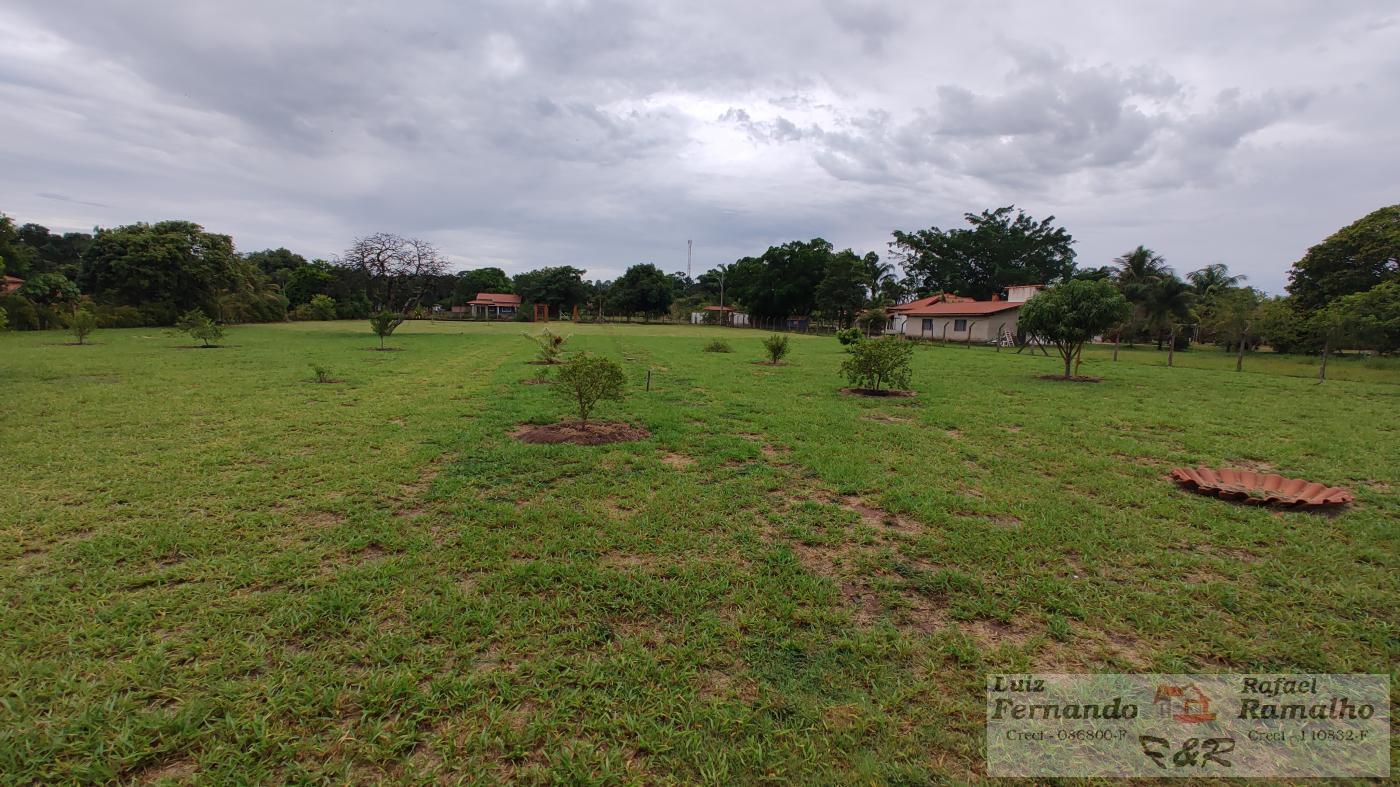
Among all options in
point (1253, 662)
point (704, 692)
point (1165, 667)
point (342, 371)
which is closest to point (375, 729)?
point (704, 692)

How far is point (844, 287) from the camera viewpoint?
47656mm

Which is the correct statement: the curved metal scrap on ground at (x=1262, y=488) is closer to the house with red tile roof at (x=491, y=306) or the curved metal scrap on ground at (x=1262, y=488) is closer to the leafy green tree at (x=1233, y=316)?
the leafy green tree at (x=1233, y=316)

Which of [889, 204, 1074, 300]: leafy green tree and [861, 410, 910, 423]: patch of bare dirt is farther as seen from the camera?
[889, 204, 1074, 300]: leafy green tree

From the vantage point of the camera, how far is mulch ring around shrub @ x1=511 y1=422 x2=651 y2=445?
22.1 feet

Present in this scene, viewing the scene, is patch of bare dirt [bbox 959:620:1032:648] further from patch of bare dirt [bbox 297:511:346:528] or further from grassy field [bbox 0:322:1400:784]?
patch of bare dirt [bbox 297:511:346:528]

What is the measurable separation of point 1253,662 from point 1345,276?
45022 mm

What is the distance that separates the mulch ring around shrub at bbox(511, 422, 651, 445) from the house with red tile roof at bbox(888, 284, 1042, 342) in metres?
32.2

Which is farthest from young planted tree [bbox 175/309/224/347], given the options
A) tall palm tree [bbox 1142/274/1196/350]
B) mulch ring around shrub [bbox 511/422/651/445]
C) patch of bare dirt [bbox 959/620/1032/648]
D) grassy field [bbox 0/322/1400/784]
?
tall palm tree [bbox 1142/274/1196/350]

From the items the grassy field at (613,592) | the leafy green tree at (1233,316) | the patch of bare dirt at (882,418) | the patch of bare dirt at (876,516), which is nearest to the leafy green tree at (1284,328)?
the leafy green tree at (1233,316)

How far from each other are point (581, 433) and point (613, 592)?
3.99 meters

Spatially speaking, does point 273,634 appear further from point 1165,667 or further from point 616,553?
point 1165,667

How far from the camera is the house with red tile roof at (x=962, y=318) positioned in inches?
1489

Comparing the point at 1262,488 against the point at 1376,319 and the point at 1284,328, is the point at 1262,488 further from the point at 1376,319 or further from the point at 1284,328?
the point at 1284,328

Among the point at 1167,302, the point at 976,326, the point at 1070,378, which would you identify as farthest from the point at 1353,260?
the point at 1070,378
